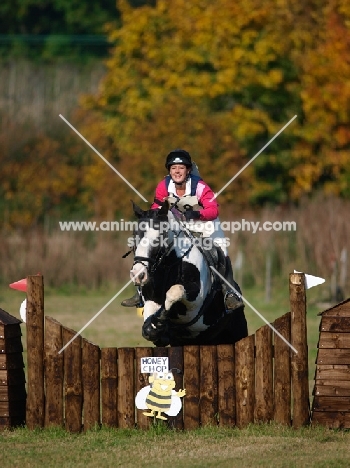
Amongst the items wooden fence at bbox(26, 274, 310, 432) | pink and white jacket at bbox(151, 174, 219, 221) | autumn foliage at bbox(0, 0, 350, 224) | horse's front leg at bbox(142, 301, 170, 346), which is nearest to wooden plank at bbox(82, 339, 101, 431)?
wooden fence at bbox(26, 274, 310, 432)

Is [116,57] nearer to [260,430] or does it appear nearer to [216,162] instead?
[216,162]

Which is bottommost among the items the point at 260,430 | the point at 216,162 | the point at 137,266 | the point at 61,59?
the point at 260,430

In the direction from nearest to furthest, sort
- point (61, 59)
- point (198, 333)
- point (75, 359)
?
point (75, 359) < point (198, 333) < point (61, 59)

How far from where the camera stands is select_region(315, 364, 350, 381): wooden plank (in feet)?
30.4

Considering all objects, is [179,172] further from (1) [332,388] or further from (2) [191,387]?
(1) [332,388]

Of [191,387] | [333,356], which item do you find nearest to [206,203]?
[191,387]

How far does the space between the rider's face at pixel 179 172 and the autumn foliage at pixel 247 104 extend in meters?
22.2

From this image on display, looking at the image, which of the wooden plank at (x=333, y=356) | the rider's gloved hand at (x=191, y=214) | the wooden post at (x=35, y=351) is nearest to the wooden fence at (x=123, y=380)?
the wooden post at (x=35, y=351)

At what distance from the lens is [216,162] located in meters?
34.5

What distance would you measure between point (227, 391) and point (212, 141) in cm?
2570

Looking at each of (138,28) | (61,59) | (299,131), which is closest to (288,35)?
(299,131)

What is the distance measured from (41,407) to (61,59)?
5009cm

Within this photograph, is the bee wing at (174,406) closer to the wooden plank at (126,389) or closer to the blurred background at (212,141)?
the wooden plank at (126,389)

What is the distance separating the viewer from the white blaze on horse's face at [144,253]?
875cm
